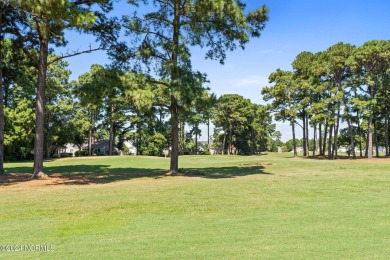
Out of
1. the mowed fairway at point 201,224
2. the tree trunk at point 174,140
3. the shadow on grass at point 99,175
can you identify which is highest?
the tree trunk at point 174,140

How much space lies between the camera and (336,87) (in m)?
40.2

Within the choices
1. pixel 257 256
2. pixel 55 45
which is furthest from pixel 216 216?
pixel 55 45

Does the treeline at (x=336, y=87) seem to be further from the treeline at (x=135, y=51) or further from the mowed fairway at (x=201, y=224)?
the mowed fairway at (x=201, y=224)

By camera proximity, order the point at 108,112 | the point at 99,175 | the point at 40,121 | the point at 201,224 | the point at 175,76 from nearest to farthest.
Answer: the point at 201,224 → the point at 40,121 → the point at 175,76 → the point at 99,175 → the point at 108,112

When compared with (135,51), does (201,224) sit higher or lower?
lower

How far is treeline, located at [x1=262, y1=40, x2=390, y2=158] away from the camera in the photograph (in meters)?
37.0

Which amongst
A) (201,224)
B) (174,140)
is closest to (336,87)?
(174,140)

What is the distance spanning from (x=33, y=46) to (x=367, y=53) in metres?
29.8

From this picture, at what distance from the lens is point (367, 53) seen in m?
35.5

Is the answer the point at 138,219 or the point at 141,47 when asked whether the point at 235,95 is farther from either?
the point at 138,219

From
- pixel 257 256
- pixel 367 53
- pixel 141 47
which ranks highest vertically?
pixel 367 53

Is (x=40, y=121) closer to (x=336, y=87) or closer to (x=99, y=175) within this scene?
(x=99, y=175)

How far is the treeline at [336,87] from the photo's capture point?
37.0 meters

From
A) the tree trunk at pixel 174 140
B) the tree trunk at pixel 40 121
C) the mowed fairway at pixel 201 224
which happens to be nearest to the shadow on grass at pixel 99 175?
the tree trunk at pixel 174 140
